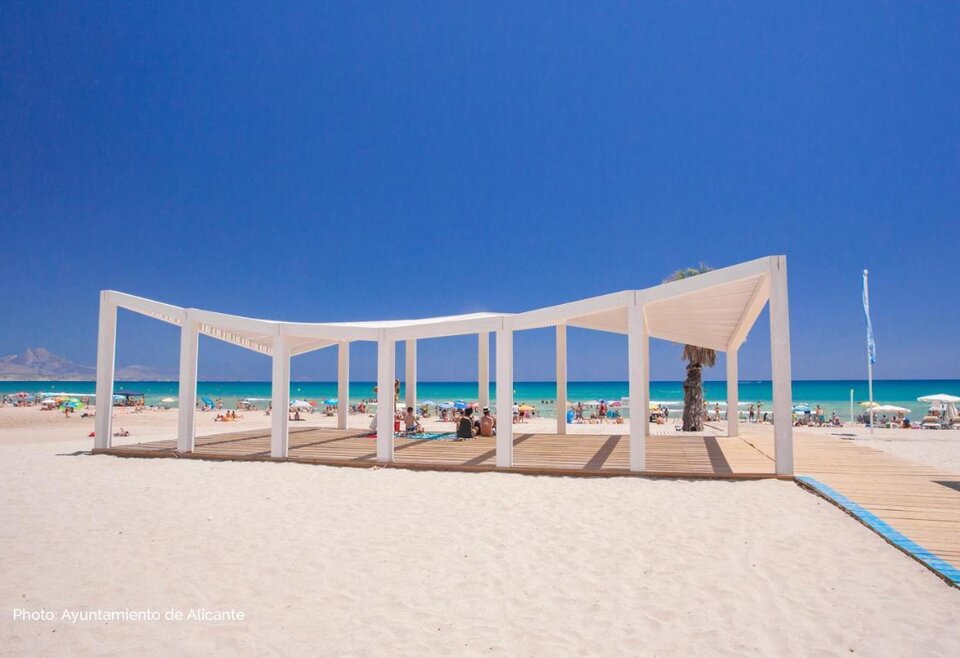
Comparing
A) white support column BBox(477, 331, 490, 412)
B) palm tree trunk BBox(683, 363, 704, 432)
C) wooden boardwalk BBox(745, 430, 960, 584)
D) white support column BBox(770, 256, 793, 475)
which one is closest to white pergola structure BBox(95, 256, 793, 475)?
white support column BBox(770, 256, 793, 475)

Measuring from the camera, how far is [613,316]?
10594 mm

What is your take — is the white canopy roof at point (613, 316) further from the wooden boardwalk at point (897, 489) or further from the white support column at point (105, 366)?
the wooden boardwalk at point (897, 489)

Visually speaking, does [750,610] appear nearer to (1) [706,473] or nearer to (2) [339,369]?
(1) [706,473]

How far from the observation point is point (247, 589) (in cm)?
392

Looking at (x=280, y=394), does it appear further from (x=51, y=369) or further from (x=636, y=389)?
(x=51, y=369)

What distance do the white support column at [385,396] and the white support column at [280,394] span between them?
72.2 inches

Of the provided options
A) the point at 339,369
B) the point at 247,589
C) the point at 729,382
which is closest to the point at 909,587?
the point at 247,589

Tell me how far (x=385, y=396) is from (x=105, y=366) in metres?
5.79

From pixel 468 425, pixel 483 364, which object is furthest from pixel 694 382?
pixel 468 425

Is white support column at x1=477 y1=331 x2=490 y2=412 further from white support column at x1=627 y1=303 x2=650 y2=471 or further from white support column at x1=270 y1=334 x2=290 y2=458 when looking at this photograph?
white support column at x1=627 y1=303 x2=650 y2=471

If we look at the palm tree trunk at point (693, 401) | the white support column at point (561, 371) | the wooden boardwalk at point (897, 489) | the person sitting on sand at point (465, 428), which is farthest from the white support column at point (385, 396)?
the palm tree trunk at point (693, 401)

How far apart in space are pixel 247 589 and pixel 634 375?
5.63 metres

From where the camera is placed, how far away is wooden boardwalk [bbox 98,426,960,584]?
5.41 metres

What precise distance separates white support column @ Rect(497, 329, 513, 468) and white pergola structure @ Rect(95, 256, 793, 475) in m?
0.02
